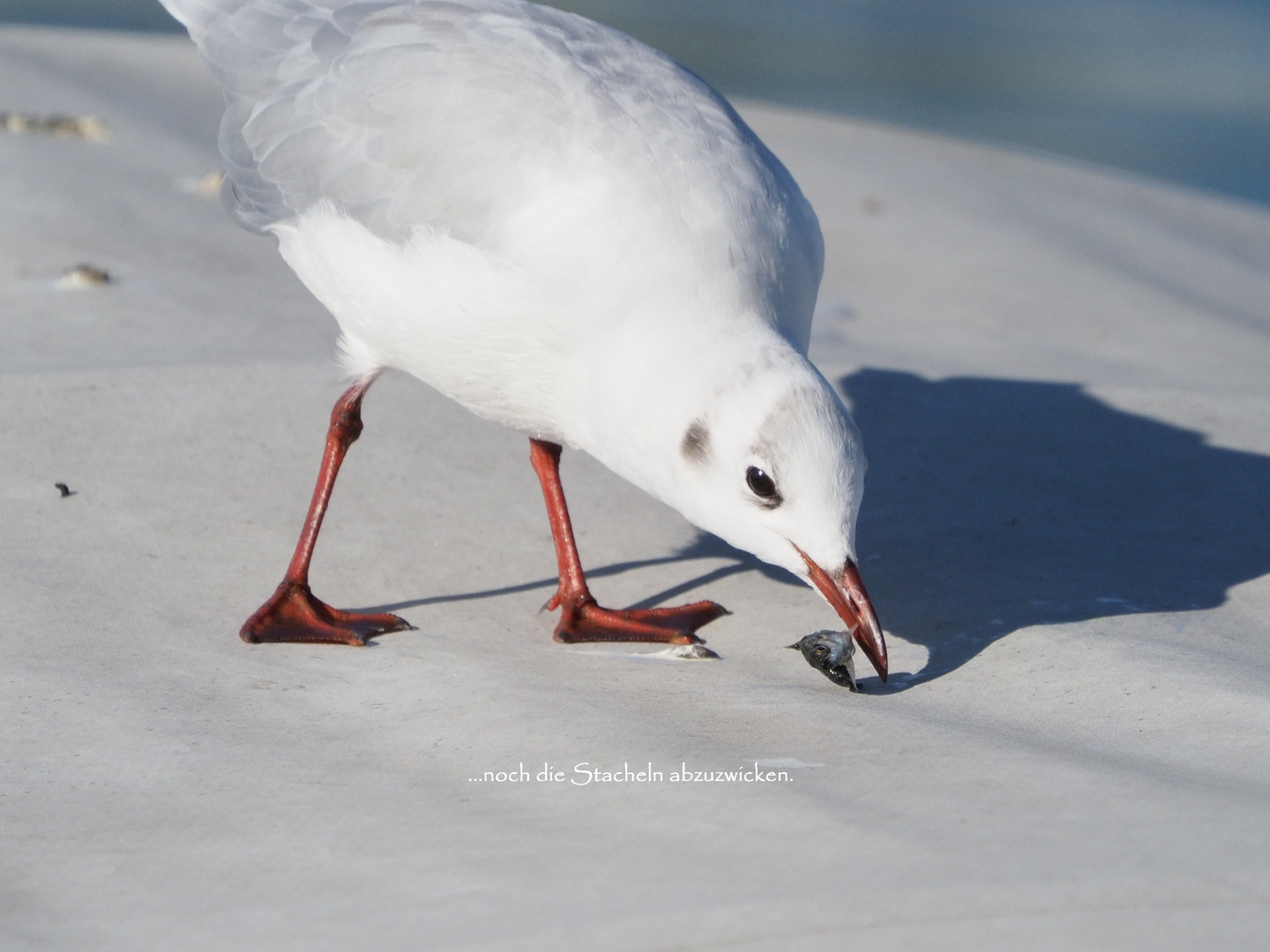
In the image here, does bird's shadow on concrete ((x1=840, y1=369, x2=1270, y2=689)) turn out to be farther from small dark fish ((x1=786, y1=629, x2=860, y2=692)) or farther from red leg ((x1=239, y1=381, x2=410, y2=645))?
red leg ((x1=239, y1=381, x2=410, y2=645))

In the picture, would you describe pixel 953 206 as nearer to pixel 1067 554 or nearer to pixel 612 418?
pixel 1067 554

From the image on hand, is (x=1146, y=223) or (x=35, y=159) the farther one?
(x=1146, y=223)

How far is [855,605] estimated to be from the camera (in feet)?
10.6

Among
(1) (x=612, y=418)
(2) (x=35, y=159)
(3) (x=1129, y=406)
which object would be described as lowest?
(2) (x=35, y=159)

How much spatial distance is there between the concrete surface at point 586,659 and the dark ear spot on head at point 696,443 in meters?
0.55

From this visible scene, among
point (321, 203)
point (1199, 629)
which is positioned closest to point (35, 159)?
point (321, 203)

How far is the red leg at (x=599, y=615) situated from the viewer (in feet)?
12.8

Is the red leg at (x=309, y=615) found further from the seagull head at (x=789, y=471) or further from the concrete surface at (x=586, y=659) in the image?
the seagull head at (x=789, y=471)

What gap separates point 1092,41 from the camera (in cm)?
1992

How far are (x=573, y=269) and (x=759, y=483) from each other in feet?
2.38

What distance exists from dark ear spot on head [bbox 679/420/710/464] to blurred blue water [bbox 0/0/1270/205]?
10.7 metres

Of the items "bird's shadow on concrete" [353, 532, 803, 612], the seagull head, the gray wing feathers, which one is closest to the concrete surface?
"bird's shadow on concrete" [353, 532, 803, 612]

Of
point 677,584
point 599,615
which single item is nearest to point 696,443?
point 599,615

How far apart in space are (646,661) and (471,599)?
2.08 feet
